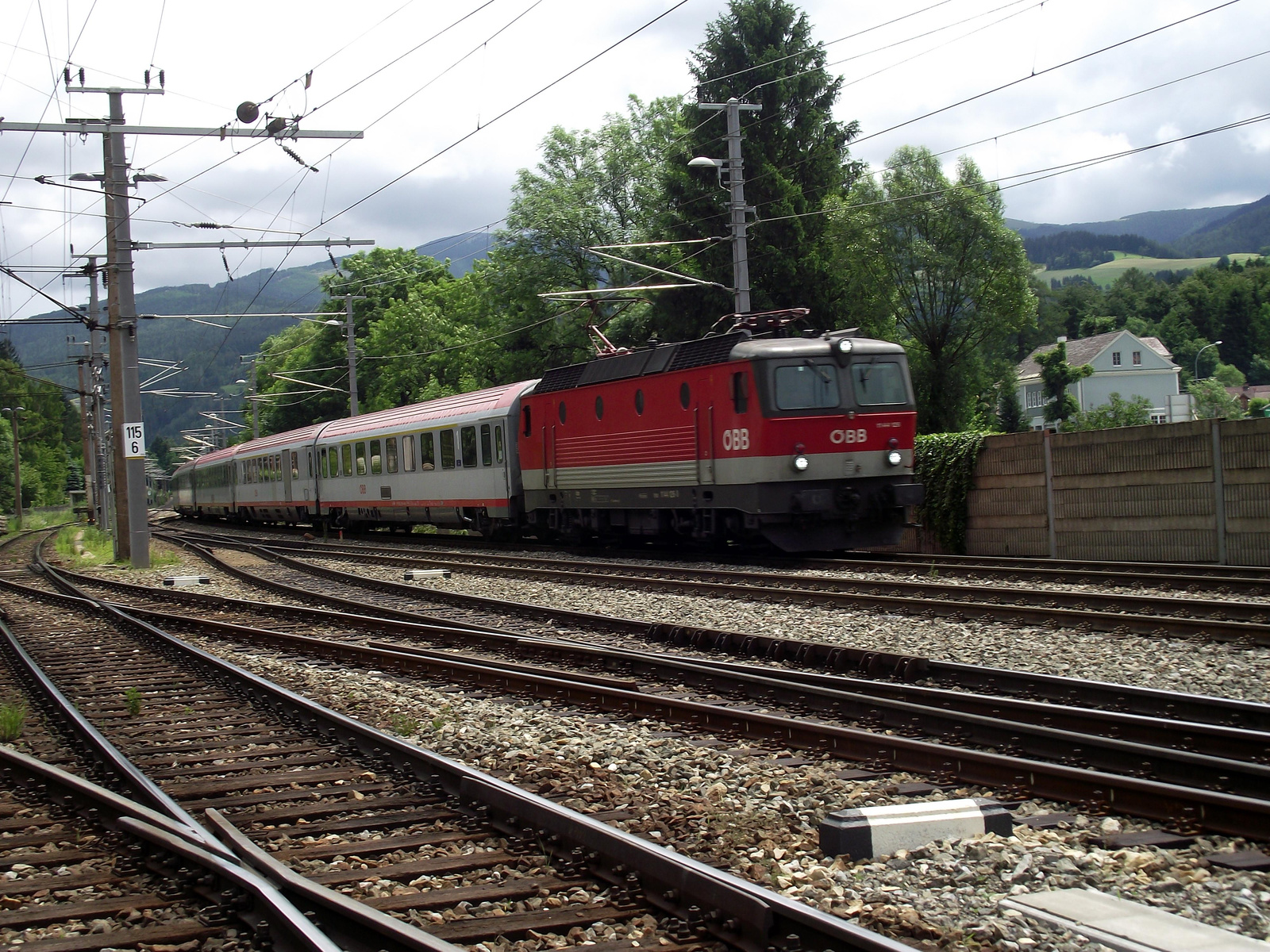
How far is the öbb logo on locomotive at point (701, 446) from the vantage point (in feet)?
53.4

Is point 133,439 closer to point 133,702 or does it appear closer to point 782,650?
point 133,702

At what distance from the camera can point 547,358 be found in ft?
154

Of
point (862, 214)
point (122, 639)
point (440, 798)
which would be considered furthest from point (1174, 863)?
point (862, 214)

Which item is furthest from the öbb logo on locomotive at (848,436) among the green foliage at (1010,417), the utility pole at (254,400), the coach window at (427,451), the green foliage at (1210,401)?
the green foliage at (1210,401)

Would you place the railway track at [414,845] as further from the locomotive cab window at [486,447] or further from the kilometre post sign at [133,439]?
the kilometre post sign at [133,439]

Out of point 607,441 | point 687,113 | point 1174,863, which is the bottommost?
point 1174,863

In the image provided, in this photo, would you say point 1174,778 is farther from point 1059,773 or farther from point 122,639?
point 122,639

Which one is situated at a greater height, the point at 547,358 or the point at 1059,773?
the point at 547,358

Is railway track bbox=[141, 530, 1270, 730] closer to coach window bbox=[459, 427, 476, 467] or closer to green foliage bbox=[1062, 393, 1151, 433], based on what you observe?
coach window bbox=[459, 427, 476, 467]

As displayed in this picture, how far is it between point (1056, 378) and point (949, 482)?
7040 centimetres

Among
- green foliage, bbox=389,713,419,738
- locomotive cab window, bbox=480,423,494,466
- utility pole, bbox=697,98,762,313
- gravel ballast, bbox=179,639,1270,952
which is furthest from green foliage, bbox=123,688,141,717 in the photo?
locomotive cab window, bbox=480,423,494,466

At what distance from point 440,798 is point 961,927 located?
279 centimetres

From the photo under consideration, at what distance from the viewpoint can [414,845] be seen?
16.4ft

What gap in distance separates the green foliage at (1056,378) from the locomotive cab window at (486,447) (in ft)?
221
